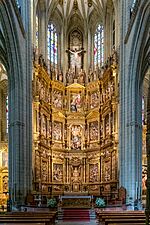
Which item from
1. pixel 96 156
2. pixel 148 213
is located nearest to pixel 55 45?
pixel 96 156

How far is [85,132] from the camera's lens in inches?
1481

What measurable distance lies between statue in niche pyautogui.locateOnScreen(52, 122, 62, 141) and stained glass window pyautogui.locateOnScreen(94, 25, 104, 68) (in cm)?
A: 658

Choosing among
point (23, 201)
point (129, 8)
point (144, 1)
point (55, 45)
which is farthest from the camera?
point (55, 45)

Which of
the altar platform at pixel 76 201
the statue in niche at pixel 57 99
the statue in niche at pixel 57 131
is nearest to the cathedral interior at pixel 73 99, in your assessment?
the statue in niche at pixel 57 99

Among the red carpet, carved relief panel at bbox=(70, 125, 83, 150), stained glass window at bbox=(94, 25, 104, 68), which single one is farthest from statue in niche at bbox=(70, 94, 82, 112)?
the red carpet

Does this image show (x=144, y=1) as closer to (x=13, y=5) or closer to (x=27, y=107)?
(x=13, y=5)

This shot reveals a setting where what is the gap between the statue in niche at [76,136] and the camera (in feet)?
123

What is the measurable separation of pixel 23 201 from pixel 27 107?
6.49 metres

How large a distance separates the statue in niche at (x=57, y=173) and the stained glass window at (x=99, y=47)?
32.7 feet

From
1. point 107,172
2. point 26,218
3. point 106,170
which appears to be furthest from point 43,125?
point 26,218

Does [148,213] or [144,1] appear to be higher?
[144,1]

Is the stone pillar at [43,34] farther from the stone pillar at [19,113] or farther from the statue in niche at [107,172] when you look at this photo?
the statue in niche at [107,172]

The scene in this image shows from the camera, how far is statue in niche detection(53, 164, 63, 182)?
3584 centimetres

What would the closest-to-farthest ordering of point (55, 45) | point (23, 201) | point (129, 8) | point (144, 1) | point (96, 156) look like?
point (144, 1) → point (23, 201) → point (129, 8) → point (96, 156) → point (55, 45)
